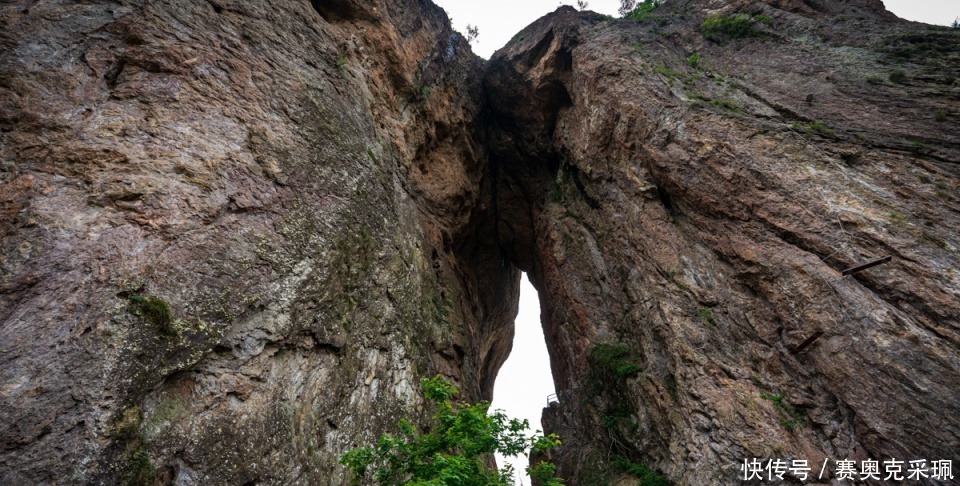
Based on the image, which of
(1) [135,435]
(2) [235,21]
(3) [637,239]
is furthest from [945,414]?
(2) [235,21]

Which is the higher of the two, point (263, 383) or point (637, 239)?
point (637, 239)

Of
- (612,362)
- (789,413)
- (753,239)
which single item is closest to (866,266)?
(753,239)

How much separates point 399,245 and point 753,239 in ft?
30.8

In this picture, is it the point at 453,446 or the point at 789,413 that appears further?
the point at 789,413

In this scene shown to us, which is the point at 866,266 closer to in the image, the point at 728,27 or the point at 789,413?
the point at 789,413

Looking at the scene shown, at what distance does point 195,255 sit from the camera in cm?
787

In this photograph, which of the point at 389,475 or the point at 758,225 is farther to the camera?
the point at 758,225

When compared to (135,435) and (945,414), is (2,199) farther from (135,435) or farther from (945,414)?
(945,414)

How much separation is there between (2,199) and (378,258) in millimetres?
6966

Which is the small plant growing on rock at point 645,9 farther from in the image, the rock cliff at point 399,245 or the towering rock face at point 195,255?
the towering rock face at point 195,255

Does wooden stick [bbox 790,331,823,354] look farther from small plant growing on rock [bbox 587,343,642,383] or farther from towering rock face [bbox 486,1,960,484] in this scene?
small plant growing on rock [bbox 587,343,642,383]

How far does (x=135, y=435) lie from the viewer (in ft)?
20.6

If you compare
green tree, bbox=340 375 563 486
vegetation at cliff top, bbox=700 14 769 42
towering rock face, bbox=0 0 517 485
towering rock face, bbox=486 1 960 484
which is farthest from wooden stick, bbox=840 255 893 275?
vegetation at cliff top, bbox=700 14 769 42

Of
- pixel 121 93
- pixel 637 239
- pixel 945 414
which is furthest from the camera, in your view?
pixel 637 239
